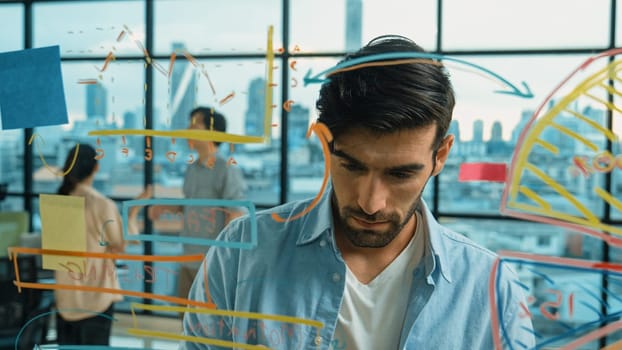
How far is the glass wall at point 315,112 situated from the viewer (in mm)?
747

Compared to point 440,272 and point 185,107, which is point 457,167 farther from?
point 185,107

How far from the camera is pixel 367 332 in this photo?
823 millimetres

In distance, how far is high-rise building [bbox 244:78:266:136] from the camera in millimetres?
867

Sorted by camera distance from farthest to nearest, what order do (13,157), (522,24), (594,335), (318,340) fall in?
(13,157)
(522,24)
(318,340)
(594,335)

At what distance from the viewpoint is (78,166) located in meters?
0.97

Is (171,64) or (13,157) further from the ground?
(171,64)

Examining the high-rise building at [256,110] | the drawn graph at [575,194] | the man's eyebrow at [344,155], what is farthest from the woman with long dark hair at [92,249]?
the drawn graph at [575,194]

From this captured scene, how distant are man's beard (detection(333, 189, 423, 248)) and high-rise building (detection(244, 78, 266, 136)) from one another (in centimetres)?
17

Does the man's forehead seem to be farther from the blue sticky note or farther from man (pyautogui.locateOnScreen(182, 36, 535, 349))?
the blue sticky note

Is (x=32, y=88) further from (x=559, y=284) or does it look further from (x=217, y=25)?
(x=559, y=284)

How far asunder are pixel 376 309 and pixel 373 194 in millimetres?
172

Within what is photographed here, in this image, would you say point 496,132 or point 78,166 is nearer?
point 496,132

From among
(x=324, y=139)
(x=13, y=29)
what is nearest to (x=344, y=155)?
(x=324, y=139)

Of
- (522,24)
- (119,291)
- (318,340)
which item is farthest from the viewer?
(522,24)
